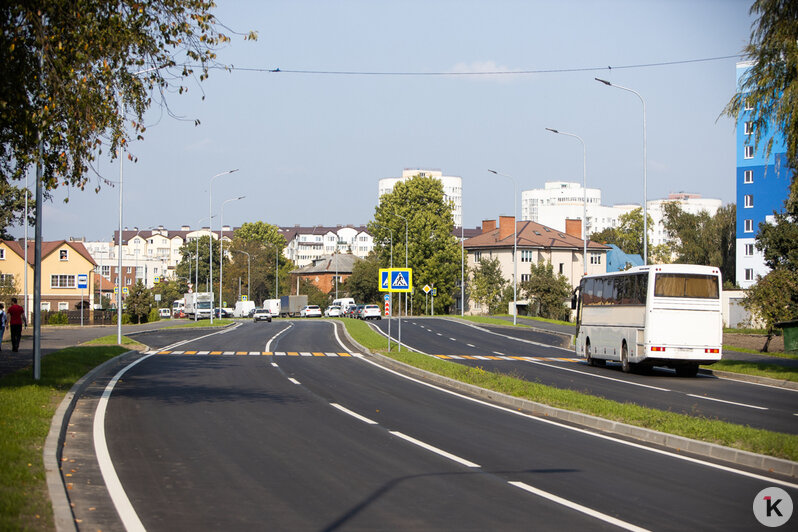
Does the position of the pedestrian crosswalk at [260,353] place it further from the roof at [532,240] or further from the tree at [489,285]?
the roof at [532,240]

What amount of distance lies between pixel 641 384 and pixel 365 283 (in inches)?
3564

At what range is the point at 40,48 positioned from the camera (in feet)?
44.1

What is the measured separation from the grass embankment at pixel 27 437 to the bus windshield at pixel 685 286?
1757 cm

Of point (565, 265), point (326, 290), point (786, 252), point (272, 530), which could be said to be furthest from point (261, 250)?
point (272, 530)

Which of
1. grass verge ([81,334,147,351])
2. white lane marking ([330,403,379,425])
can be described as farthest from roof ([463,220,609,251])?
white lane marking ([330,403,379,425])

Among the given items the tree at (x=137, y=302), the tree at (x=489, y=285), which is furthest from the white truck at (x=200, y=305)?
the tree at (x=489, y=285)

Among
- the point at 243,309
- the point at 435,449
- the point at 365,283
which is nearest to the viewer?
the point at 435,449

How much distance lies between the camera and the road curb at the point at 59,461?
7113mm

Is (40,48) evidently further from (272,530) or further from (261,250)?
(261,250)

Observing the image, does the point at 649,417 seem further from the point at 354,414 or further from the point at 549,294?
the point at 549,294

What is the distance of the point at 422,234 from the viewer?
97.1 metres

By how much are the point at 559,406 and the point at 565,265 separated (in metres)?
92.2

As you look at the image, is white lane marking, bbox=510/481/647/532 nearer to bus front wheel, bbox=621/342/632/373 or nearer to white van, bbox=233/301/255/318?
bus front wheel, bbox=621/342/632/373

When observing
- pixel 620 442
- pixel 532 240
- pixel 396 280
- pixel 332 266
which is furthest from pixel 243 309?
pixel 620 442
